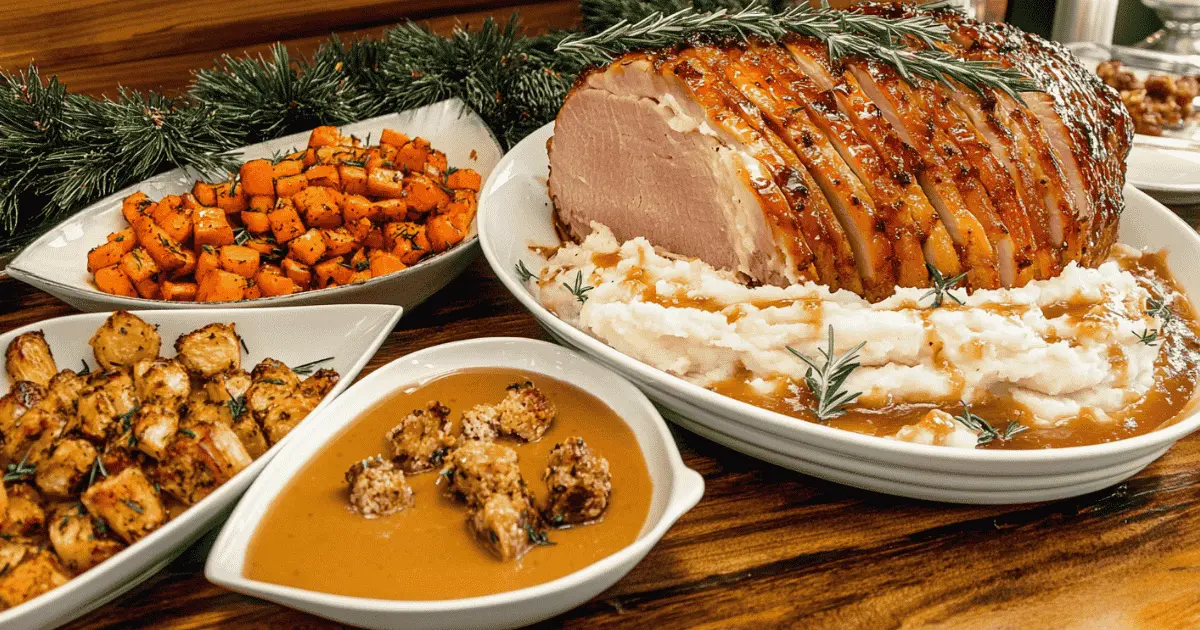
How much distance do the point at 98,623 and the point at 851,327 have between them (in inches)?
58.9

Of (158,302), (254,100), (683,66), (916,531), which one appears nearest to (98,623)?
(158,302)

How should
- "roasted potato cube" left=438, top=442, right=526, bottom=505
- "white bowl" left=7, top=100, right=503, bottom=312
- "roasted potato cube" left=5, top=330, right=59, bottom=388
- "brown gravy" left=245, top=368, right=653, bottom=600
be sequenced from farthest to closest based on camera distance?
"white bowl" left=7, top=100, right=503, bottom=312 < "roasted potato cube" left=5, top=330, right=59, bottom=388 < "roasted potato cube" left=438, top=442, right=526, bottom=505 < "brown gravy" left=245, top=368, right=653, bottom=600

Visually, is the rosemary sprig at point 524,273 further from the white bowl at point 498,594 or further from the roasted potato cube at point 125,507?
the roasted potato cube at point 125,507

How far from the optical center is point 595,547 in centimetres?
142

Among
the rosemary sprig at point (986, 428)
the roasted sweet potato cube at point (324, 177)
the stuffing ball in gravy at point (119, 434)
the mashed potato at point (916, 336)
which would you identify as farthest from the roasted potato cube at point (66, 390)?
the rosemary sprig at point (986, 428)

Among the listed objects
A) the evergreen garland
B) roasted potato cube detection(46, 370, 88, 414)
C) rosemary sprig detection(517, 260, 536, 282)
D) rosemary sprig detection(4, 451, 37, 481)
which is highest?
the evergreen garland

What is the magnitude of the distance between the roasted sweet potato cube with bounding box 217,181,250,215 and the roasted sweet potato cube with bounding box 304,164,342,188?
0.20 m

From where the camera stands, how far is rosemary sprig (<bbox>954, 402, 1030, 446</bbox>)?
162cm

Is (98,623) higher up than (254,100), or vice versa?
(254,100)

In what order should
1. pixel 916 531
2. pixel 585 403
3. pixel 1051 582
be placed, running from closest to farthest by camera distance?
pixel 1051 582 < pixel 916 531 < pixel 585 403

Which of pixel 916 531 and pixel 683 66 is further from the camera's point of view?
pixel 683 66

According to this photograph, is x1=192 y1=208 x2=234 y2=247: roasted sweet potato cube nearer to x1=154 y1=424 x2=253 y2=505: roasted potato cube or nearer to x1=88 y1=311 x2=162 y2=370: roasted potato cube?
x1=88 y1=311 x2=162 y2=370: roasted potato cube

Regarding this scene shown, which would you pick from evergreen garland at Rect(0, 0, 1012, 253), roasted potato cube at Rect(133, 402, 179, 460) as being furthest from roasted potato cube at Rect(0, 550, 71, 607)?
evergreen garland at Rect(0, 0, 1012, 253)

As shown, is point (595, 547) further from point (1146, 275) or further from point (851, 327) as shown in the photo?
point (1146, 275)
